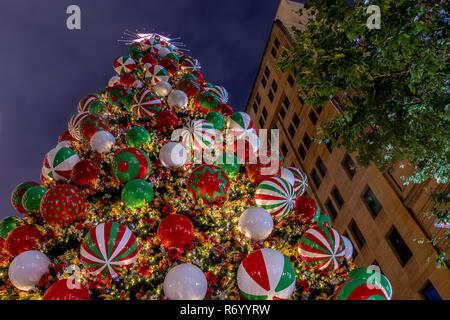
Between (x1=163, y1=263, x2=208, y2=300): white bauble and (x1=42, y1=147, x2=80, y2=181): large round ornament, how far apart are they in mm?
4985

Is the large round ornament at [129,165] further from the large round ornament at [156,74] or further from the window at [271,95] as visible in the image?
the window at [271,95]

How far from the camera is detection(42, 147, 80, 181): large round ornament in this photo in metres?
7.13

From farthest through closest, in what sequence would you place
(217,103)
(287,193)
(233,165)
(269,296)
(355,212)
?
(355,212) < (217,103) < (233,165) < (287,193) < (269,296)

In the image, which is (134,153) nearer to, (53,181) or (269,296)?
(53,181)

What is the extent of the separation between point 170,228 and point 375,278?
453 cm

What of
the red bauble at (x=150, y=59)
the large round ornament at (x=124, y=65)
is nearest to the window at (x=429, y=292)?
the red bauble at (x=150, y=59)

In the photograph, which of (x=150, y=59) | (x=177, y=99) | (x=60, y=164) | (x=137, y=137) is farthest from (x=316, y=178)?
(x=60, y=164)

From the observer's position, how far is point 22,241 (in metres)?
5.88

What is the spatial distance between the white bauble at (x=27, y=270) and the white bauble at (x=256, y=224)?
4.66 meters

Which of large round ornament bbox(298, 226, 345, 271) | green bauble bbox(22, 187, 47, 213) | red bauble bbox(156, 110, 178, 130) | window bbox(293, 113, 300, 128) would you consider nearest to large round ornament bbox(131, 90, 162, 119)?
red bauble bbox(156, 110, 178, 130)

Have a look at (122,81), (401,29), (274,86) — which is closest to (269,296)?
(401,29)

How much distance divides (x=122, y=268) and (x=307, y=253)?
4384 mm

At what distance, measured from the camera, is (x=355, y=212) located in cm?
1462

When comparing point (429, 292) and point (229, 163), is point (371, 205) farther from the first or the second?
point (229, 163)
